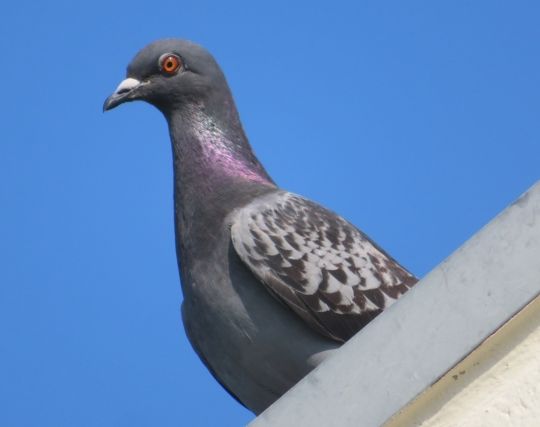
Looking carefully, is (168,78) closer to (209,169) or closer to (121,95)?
(121,95)

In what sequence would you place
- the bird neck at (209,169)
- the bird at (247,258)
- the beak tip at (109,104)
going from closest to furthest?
1. the bird at (247,258)
2. the bird neck at (209,169)
3. the beak tip at (109,104)

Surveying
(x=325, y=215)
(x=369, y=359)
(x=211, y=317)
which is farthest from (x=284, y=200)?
(x=369, y=359)

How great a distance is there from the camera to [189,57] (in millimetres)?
7418

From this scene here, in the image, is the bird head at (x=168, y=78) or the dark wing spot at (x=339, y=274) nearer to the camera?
the dark wing spot at (x=339, y=274)

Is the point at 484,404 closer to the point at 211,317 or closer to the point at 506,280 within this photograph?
the point at 506,280

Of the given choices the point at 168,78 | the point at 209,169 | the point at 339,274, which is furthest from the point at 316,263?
the point at 168,78

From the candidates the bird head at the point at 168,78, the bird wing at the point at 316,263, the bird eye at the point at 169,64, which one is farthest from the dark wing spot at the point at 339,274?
the bird eye at the point at 169,64

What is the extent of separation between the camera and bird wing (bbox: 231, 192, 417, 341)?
21.0 feet

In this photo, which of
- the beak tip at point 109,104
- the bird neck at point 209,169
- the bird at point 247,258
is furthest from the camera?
the beak tip at point 109,104

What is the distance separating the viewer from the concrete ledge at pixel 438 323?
11.0 ft

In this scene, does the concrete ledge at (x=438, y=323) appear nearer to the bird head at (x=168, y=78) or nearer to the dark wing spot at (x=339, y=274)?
the dark wing spot at (x=339, y=274)

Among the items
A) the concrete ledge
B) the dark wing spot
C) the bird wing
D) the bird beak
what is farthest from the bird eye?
the concrete ledge

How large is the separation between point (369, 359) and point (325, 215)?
3684 mm

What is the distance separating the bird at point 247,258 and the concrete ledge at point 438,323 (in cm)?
284
